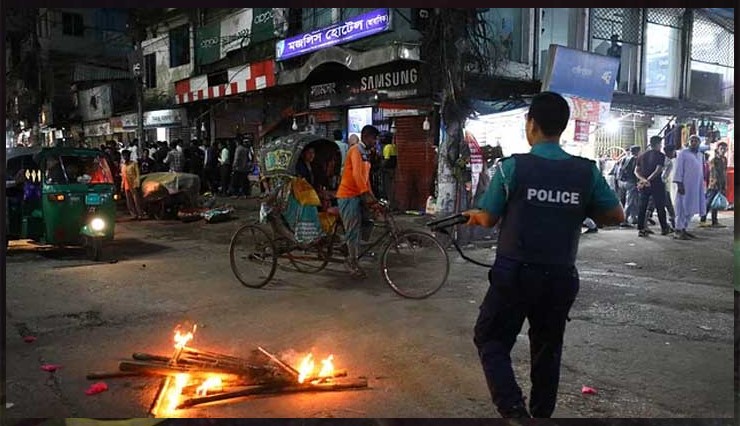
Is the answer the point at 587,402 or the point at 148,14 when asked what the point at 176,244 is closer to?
the point at 587,402

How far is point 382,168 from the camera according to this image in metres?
13.9

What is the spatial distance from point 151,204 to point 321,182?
7382 millimetres

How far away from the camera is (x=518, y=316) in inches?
124

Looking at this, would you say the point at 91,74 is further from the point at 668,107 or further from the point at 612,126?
the point at 668,107

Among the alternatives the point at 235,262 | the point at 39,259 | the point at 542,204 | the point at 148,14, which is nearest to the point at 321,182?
the point at 235,262

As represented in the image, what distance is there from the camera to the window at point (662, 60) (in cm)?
1580

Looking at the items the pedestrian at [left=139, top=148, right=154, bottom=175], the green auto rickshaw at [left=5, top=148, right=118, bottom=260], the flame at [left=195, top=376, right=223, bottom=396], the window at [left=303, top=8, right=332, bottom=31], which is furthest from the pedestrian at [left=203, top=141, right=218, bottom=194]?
the flame at [left=195, top=376, right=223, bottom=396]

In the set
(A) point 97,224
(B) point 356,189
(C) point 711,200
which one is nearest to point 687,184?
(C) point 711,200

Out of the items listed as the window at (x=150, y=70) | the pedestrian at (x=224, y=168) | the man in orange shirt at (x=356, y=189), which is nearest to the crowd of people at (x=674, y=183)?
the man in orange shirt at (x=356, y=189)

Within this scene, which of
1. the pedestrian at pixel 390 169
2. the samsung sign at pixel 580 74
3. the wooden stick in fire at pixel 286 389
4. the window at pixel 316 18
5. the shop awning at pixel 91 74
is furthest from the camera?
the shop awning at pixel 91 74

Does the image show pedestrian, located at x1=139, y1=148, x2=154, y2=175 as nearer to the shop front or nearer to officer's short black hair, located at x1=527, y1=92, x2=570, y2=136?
the shop front

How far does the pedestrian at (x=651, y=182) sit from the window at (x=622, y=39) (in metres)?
4.39

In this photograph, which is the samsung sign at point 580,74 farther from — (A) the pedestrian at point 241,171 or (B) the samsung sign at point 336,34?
(A) the pedestrian at point 241,171

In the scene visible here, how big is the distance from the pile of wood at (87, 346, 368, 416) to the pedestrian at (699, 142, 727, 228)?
10957 mm
